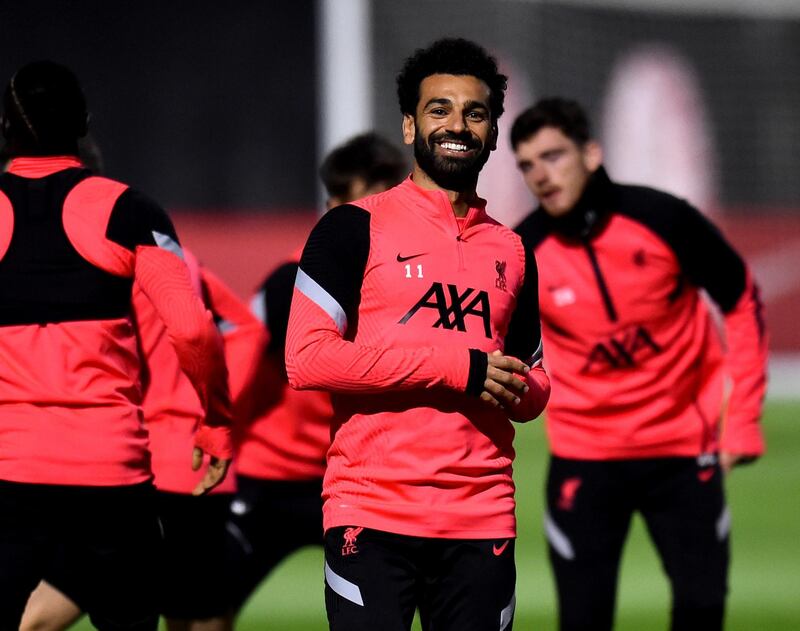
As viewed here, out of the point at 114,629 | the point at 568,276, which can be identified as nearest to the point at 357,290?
the point at 114,629

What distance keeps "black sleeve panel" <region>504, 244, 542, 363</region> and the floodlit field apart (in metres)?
3.82

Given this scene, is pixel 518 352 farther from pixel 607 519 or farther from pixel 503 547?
pixel 607 519

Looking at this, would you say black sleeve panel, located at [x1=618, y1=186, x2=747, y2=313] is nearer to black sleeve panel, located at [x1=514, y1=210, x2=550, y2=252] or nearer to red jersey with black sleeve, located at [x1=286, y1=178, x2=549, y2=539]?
black sleeve panel, located at [x1=514, y1=210, x2=550, y2=252]

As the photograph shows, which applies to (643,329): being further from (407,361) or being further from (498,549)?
(407,361)

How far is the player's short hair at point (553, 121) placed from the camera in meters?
6.39

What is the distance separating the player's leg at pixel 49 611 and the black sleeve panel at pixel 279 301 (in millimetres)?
1282

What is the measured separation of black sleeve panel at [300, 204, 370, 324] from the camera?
416 centimetres

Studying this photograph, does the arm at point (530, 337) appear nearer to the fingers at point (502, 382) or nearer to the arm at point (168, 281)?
the fingers at point (502, 382)

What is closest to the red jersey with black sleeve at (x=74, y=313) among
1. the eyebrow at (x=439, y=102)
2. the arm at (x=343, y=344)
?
the arm at (x=343, y=344)

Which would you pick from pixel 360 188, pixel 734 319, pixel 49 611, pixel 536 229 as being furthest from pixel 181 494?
pixel 734 319

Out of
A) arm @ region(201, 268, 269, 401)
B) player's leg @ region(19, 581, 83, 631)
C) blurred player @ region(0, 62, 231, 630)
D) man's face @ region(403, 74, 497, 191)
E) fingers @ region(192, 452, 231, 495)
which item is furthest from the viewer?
arm @ region(201, 268, 269, 401)

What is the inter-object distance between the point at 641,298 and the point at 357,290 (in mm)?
2144

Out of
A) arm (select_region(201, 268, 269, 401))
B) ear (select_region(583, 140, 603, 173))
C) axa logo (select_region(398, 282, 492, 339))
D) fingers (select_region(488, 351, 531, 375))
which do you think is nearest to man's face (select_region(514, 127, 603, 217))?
ear (select_region(583, 140, 603, 173))

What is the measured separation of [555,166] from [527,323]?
1942 mm
